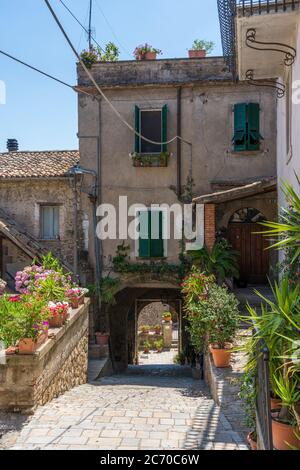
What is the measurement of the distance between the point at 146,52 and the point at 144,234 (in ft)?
21.3

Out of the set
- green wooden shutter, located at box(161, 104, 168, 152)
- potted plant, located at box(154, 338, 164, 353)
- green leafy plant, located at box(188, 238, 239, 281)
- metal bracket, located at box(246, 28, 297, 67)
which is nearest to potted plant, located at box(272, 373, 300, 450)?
metal bracket, located at box(246, 28, 297, 67)

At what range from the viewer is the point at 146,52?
15258 millimetres

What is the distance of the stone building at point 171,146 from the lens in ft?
47.6

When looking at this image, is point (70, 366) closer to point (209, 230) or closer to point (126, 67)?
point (209, 230)

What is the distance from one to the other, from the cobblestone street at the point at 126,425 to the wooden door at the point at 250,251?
26.0 feet

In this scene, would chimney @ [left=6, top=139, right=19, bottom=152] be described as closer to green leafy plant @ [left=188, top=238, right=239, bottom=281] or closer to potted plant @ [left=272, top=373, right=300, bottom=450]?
green leafy plant @ [left=188, top=238, right=239, bottom=281]

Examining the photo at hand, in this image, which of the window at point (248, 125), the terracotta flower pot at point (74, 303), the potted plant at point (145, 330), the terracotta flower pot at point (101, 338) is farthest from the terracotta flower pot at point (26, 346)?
the potted plant at point (145, 330)

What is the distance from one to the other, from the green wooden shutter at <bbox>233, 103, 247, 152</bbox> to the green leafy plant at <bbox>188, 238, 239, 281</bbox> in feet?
11.8

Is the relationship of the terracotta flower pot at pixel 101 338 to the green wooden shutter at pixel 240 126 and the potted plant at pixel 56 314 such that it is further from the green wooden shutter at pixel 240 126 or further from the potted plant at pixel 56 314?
the green wooden shutter at pixel 240 126

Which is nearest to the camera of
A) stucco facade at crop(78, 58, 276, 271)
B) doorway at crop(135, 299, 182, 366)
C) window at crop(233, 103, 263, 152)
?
window at crop(233, 103, 263, 152)

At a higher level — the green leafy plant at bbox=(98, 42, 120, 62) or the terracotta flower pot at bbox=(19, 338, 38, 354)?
the green leafy plant at bbox=(98, 42, 120, 62)

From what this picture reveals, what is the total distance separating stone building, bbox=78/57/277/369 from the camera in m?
14.5
